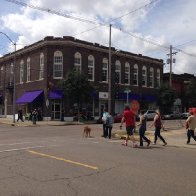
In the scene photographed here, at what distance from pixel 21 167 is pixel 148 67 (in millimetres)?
49473

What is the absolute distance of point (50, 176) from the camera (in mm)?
9727

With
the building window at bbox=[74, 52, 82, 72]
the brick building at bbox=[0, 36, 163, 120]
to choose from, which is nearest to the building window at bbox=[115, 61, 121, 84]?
the brick building at bbox=[0, 36, 163, 120]

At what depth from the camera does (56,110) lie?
4672cm

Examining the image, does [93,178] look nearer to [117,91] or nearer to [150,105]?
[117,91]

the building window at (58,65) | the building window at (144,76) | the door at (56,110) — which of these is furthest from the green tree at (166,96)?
the door at (56,110)

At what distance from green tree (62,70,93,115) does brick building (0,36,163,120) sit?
85.6 inches

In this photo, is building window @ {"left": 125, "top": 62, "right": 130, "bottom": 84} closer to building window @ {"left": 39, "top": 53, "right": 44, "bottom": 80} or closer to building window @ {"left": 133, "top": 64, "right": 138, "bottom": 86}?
building window @ {"left": 133, "top": 64, "right": 138, "bottom": 86}

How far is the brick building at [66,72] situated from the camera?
4653cm

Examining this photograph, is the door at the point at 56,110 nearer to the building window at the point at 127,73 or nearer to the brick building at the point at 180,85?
the building window at the point at 127,73

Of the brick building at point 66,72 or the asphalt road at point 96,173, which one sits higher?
the brick building at point 66,72

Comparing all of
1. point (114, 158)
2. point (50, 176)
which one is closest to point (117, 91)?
point (114, 158)

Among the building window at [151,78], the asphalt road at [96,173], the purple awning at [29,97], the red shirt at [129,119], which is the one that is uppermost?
the building window at [151,78]

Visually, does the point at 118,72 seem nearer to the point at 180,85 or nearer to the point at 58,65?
the point at 58,65

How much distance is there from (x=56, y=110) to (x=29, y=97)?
3.81 m
